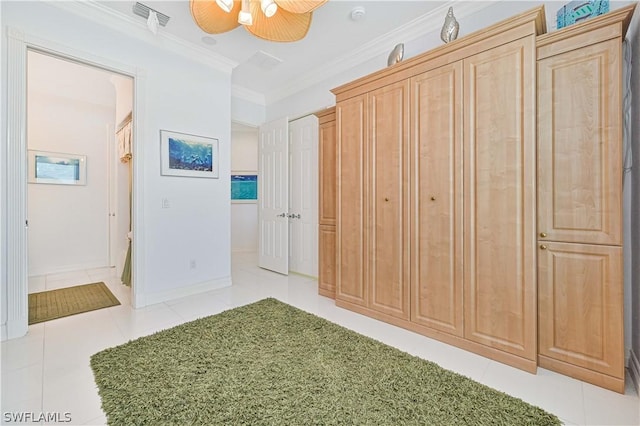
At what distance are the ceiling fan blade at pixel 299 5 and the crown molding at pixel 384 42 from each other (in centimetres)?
173

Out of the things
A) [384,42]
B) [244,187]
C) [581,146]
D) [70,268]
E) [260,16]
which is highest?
[384,42]

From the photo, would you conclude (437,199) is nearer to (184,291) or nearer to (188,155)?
(188,155)

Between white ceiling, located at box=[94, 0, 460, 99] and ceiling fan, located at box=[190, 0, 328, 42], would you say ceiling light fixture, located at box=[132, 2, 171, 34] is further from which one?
ceiling fan, located at box=[190, 0, 328, 42]

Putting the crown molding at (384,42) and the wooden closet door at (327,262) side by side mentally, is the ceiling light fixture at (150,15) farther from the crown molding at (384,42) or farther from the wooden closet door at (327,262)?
the wooden closet door at (327,262)

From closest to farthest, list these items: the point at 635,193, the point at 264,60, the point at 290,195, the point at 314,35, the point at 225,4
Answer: the point at 225,4, the point at 635,193, the point at 314,35, the point at 264,60, the point at 290,195

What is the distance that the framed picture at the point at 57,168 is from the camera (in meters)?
4.21

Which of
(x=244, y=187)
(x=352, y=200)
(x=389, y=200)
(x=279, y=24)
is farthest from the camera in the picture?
(x=244, y=187)

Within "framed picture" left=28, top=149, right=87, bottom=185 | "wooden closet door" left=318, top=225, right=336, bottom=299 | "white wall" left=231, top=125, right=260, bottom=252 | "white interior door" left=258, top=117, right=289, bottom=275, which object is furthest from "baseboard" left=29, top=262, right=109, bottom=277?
"wooden closet door" left=318, top=225, right=336, bottom=299

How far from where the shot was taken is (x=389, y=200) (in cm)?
260

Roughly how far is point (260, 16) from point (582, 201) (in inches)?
96.9

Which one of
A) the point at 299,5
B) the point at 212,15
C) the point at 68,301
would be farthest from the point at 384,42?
the point at 68,301

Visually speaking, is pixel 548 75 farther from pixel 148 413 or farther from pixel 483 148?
pixel 148 413

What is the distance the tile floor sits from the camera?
4.93ft

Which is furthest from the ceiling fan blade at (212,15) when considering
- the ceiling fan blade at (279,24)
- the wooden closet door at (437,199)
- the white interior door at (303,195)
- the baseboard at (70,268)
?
the baseboard at (70,268)
